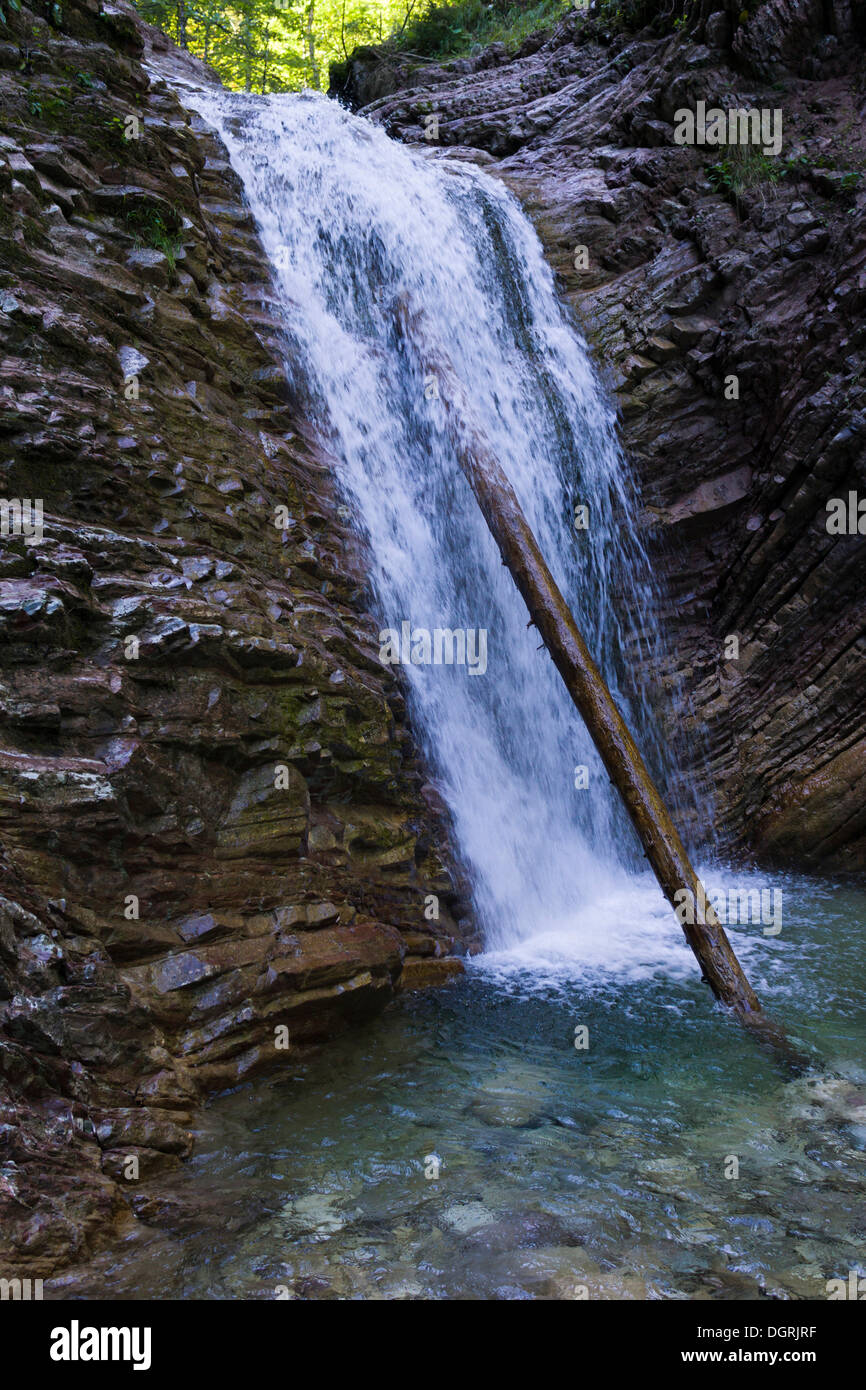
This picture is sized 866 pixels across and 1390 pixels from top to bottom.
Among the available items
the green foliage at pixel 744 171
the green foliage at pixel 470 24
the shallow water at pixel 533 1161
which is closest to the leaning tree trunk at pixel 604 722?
the shallow water at pixel 533 1161

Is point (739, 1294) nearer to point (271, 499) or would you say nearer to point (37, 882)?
point (37, 882)

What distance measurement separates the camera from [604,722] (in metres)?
7.09

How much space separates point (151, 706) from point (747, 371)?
9156 mm

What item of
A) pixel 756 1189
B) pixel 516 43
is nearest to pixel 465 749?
pixel 756 1189

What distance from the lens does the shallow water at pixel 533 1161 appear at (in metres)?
3.16

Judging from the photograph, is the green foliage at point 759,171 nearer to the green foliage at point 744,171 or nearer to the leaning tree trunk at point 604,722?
the green foliage at point 744,171

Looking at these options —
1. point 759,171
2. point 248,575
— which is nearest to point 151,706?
point 248,575

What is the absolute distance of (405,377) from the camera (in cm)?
1034

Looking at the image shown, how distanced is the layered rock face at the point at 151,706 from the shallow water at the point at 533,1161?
0.36 metres

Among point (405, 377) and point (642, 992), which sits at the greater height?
point (405, 377)

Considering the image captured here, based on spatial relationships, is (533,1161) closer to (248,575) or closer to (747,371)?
(248,575)

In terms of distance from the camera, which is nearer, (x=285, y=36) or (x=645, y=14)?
(x=645, y=14)

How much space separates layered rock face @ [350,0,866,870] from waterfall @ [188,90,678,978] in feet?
2.33

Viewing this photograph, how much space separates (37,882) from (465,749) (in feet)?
15.2
